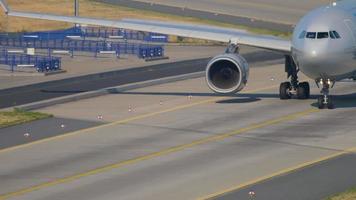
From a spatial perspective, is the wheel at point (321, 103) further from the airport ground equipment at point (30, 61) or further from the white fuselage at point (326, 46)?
the airport ground equipment at point (30, 61)

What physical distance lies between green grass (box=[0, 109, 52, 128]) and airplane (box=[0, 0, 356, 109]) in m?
5.36

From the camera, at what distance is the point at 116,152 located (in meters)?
40.6

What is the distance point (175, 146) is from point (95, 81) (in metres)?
20.7

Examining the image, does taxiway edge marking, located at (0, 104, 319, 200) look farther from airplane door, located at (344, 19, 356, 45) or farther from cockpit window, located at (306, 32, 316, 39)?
airplane door, located at (344, 19, 356, 45)

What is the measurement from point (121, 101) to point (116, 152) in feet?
42.8

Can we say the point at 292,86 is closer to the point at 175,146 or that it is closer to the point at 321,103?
the point at 321,103

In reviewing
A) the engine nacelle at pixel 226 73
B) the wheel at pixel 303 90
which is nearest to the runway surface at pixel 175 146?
the wheel at pixel 303 90

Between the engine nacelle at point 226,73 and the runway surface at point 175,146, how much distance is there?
3.20 ft

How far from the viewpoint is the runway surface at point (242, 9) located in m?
93.9

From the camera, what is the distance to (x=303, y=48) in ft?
153

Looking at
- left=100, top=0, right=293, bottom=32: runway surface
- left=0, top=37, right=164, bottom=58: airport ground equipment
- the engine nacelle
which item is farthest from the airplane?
left=100, top=0, right=293, bottom=32: runway surface

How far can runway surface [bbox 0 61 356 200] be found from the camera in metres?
35.2

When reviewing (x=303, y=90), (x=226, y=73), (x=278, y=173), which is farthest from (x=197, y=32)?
(x=278, y=173)

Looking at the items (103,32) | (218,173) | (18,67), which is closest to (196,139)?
(218,173)
